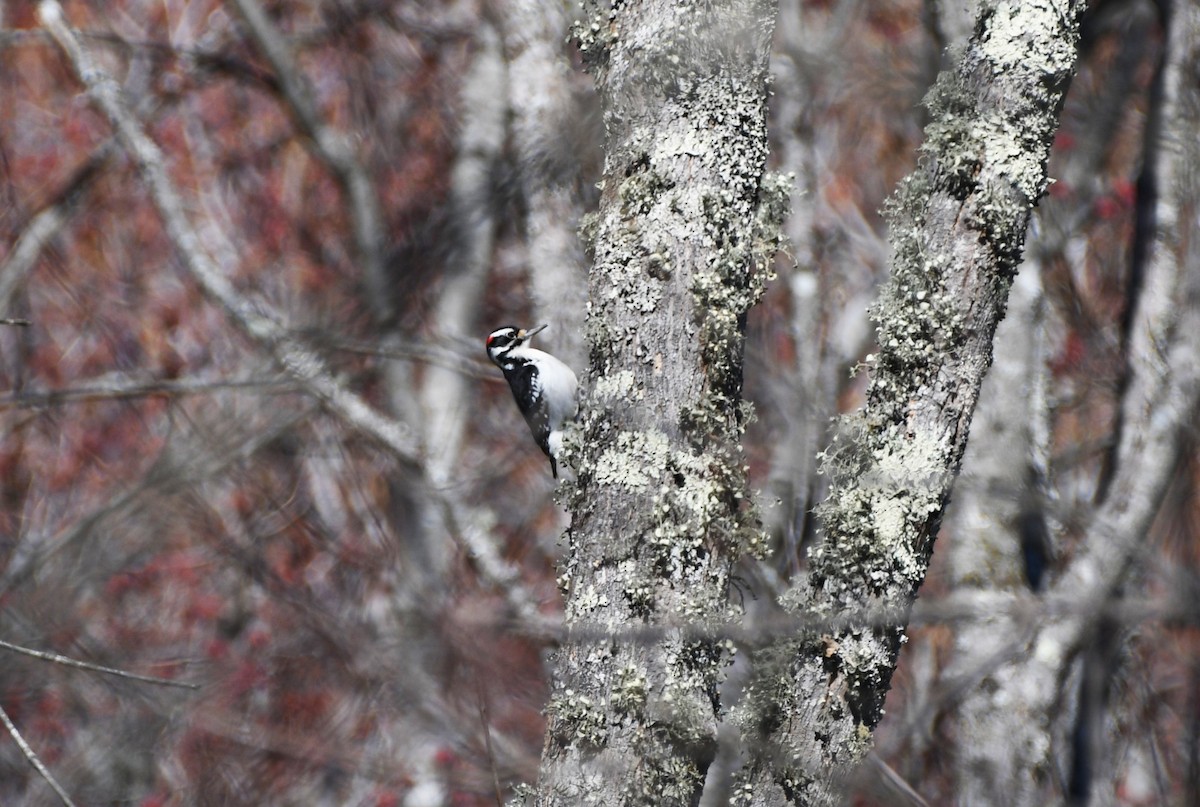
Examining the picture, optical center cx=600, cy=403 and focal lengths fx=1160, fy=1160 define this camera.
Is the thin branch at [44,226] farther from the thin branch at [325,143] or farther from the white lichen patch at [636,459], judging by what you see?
the white lichen patch at [636,459]

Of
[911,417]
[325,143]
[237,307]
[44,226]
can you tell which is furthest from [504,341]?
[44,226]

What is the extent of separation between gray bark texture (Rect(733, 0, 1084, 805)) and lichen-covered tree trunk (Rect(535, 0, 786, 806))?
14 cm

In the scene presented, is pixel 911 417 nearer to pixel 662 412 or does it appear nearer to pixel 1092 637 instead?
pixel 662 412

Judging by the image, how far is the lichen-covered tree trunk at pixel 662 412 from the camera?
2.00m

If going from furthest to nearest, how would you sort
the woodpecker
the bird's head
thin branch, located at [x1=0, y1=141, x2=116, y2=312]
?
thin branch, located at [x1=0, y1=141, x2=116, y2=312], the bird's head, the woodpecker

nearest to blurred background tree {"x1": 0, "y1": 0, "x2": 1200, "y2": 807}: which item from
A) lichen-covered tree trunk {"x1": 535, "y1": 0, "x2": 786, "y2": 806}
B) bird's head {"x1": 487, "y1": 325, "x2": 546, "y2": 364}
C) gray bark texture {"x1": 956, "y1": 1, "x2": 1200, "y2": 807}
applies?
gray bark texture {"x1": 956, "y1": 1, "x2": 1200, "y2": 807}

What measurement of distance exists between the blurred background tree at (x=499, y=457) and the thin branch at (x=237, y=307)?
22 millimetres

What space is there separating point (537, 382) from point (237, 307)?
1298 millimetres

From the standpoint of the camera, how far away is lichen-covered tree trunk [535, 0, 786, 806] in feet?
6.57

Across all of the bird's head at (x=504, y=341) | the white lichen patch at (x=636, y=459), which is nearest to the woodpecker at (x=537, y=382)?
the bird's head at (x=504, y=341)

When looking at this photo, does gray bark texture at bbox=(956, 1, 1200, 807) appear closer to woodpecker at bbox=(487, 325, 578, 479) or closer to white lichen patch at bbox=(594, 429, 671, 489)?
woodpecker at bbox=(487, 325, 578, 479)

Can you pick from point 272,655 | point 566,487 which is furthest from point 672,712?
point 272,655

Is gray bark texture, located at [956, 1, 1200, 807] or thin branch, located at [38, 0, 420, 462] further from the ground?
thin branch, located at [38, 0, 420, 462]

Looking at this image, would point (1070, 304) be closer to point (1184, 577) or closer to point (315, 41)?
point (1184, 577)
